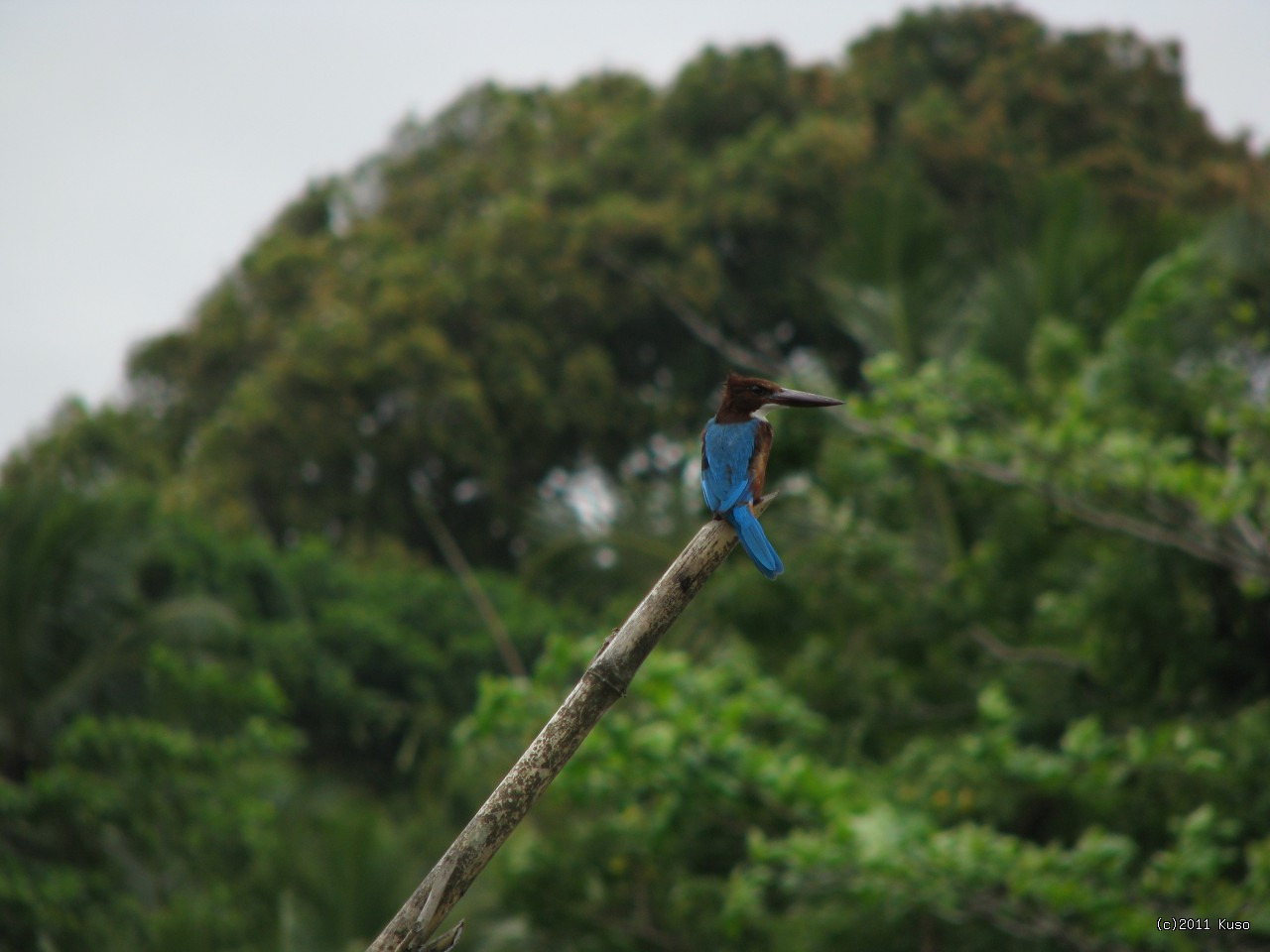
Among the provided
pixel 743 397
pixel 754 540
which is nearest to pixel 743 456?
pixel 743 397

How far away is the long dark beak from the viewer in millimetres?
1794

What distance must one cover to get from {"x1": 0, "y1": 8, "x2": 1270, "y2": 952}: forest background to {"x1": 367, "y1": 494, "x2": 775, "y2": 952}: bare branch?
367 centimetres

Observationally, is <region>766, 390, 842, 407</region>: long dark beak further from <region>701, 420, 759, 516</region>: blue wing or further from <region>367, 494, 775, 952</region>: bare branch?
<region>367, 494, 775, 952</region>: bare branch

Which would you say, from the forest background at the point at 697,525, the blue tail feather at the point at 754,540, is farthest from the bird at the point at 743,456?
the forest background at the point at 697,525

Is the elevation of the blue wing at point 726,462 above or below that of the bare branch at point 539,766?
above

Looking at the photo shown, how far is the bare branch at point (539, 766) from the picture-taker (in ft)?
4.54

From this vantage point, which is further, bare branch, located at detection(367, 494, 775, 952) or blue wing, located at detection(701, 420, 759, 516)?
blue wing, located at detection(701, 420, 759, 516)

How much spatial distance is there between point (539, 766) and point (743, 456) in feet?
3.14

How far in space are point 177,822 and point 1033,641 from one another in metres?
6.51

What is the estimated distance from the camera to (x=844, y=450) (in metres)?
8.60

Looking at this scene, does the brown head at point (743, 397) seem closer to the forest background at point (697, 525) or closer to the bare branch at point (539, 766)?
the bare branch at point (539, 766)

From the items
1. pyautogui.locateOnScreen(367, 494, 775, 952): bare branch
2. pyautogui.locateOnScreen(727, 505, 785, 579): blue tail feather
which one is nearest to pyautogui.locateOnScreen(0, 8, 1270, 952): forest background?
pyautogui.locateOnScreen(727, 505, 785, 579): blue tail feather

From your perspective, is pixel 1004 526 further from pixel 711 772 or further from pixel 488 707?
pixel 488 707

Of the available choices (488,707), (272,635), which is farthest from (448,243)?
(488,707)
